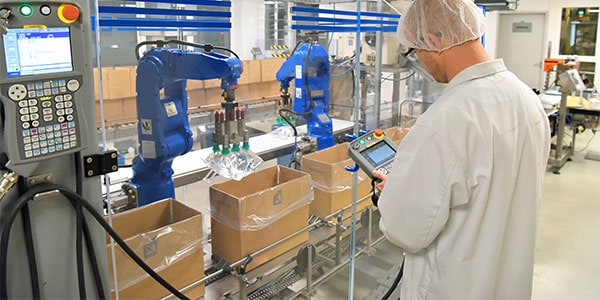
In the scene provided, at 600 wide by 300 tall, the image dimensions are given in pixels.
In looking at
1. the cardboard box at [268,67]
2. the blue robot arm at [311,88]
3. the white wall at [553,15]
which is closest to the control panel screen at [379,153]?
the blue robot arm at [311,88]

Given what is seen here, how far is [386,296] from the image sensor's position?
7.84 ft

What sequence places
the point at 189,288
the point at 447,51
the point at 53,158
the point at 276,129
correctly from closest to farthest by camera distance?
the point at 53,158 < the point at 447,51 < the point at 189,288 < the point at 276,129

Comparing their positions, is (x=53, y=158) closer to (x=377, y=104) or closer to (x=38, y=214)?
(x=38, y=214)

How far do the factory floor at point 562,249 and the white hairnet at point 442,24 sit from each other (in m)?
1.51

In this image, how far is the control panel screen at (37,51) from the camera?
1.02 m

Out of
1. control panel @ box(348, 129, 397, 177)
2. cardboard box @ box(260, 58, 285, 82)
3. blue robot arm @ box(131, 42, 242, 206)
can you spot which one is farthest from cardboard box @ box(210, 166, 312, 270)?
cardboard box @ box(260, 58, 285, 82)

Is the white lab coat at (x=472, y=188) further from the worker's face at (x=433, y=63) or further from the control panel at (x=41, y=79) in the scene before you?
the control panel at (x=41, y=79)

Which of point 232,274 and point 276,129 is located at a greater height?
point 276,129

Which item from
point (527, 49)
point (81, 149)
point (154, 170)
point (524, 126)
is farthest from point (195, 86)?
point (527, 49)

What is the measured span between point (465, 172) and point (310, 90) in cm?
202

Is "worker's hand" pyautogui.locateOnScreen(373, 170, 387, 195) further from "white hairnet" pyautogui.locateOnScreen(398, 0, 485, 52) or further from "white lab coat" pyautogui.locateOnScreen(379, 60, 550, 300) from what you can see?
"white hairnet" pyautogui.locateOnScreen(398, 0, 485, 52)

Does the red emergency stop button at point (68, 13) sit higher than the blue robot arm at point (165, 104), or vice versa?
the red emergency stop button at point (68, 13)

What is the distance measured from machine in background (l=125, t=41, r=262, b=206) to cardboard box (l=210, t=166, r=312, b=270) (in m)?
0.23

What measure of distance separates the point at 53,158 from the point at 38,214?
5.8 inches
